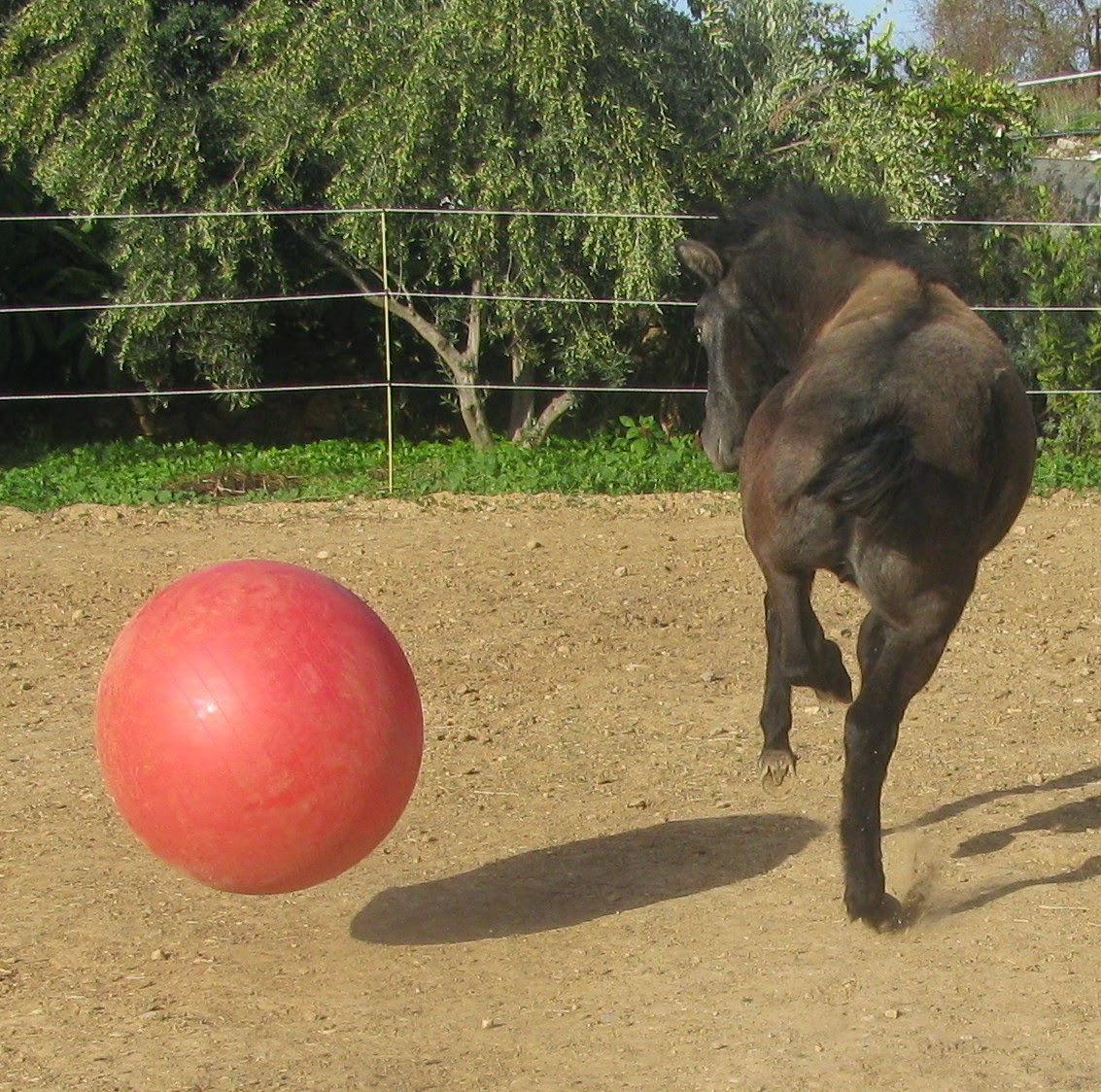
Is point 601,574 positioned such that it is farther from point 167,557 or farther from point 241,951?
point 241,951

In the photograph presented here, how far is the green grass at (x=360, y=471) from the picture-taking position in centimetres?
1077

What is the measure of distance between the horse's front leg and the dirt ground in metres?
0.17

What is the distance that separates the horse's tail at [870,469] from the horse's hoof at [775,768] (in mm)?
1084

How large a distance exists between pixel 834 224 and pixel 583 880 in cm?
212

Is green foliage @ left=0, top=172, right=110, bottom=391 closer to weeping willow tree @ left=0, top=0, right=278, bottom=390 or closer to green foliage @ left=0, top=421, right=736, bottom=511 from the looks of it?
weeping willow tree @ left=0, top=0, right=278, bottom=390

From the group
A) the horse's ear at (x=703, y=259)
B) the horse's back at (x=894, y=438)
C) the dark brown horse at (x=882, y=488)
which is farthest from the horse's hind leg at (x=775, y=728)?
the horse's ear at (x=703, y=259)

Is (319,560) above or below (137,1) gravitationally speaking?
below

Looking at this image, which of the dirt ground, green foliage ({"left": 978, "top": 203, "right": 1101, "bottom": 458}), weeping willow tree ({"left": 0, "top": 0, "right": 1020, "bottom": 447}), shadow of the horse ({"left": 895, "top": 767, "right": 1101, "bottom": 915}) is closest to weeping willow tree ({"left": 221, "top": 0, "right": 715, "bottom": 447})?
weeping willow tree ({"left": 0, "top": 0, "right": 1020, "bottom": 447})

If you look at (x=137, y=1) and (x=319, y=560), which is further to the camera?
(x=137, y=1)

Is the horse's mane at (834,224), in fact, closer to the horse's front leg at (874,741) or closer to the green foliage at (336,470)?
the horse's front leg at (874,741)

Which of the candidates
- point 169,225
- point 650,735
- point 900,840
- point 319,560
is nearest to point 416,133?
point 169,225

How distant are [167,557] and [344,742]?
5.27 metres

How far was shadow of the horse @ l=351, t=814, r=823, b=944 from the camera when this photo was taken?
429 centimetres

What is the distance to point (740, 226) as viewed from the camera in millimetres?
4840
